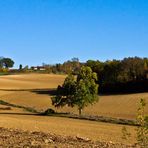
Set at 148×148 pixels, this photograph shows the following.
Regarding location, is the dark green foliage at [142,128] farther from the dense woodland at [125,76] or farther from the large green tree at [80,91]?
the dense woodland at [125,76]

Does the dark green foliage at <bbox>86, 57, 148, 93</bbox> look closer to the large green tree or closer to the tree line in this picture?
the tree line

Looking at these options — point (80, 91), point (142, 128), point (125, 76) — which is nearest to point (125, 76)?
point (125, 76)

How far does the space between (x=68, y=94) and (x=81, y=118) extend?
10606mm

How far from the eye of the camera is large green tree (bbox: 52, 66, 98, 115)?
72375 millimetres

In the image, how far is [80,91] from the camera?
7206cm

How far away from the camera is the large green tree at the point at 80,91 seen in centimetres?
7238

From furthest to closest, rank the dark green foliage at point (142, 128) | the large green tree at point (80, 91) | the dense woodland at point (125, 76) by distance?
the dense woodland at point (125, 76), the large green tree at point (80, 91), the dark green foliage at point (142, 128)

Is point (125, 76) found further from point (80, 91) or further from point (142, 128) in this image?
point (142, 128)

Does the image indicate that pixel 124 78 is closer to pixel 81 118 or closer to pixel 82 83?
pixel 82 83

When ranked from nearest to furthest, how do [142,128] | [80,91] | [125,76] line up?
[142,128], [80,91], [125,76]

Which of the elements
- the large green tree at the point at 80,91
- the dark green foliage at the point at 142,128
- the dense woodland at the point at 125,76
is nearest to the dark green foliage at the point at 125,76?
the dense woodland at the point at 125,76

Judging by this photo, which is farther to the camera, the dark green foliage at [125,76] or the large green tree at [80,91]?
the dark green foliage at [125,76]

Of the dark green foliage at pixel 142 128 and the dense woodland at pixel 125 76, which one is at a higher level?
the dense woodland at pixel 125 76

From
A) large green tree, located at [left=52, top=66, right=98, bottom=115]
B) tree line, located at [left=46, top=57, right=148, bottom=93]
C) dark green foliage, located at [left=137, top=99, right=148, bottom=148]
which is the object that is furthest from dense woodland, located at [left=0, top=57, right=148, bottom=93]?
dark green foliage, located at [left=137, top=99, right=148, bottom=148]
